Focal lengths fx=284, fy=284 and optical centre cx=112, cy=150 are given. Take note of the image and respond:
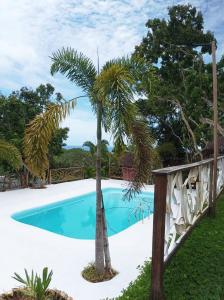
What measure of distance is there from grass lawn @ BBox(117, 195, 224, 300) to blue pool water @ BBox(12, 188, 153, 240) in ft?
9.86

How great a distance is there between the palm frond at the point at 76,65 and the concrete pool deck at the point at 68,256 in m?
3.16

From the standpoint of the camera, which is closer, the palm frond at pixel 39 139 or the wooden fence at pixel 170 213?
the wooden fence at pixel 170 213

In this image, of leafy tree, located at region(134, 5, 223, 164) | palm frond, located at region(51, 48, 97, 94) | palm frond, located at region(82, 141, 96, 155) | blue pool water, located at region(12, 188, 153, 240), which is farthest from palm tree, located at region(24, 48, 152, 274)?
palm frond, located at region(82, 141, 96, 155)

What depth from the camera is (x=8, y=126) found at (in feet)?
45.8

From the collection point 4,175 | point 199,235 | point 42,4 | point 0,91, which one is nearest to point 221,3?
point 42,4

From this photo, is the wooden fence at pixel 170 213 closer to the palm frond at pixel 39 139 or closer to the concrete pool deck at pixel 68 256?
the concrete pool deck at pixel 68 256

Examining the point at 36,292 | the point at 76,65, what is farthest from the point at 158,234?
the point at 76,65

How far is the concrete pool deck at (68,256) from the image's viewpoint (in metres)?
4.45

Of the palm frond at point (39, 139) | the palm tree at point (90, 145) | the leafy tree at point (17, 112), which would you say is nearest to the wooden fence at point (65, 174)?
the leafy tree at point (17, 112)

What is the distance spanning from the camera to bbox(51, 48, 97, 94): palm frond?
4.83m

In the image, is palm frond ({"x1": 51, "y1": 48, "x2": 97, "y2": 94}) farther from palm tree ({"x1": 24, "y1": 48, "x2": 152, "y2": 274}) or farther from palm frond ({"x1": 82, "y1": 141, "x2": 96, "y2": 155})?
palm frond ({"x1": 82, "y1": 141, "x2": 96, "y2": 155})

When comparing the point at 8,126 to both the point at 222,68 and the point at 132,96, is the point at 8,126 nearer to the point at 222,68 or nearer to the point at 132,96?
the point at 222,68

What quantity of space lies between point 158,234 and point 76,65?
3.07 m

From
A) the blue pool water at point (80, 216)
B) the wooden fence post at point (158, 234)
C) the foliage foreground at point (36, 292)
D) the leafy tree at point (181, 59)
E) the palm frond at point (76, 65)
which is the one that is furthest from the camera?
the leafy tree at point (181, 59)
